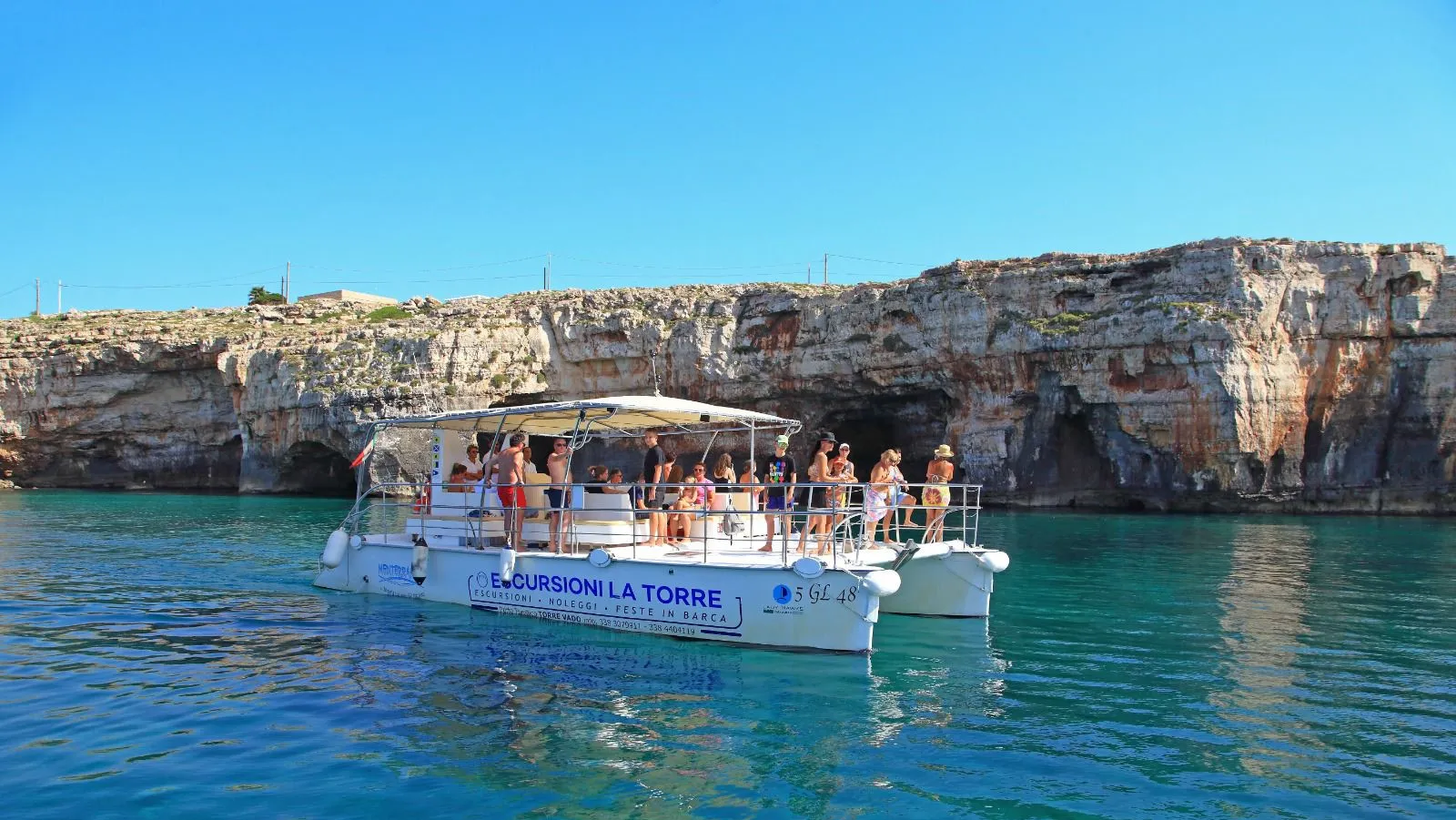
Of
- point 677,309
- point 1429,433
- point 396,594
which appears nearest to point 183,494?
point 677,309

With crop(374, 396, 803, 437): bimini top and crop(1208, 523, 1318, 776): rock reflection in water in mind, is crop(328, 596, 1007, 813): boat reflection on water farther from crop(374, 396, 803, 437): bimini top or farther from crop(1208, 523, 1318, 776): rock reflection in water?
crop(374, 396, 803, 437): bimini top

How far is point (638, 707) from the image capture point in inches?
381

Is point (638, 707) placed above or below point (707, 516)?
below

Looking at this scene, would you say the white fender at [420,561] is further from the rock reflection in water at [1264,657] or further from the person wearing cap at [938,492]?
the rock reflection in water at [1264,657]

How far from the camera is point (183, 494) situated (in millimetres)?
51188

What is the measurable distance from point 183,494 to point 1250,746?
53.3 meters

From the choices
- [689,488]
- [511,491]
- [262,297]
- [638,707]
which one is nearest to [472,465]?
[511,491]

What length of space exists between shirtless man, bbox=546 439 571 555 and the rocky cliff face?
31345 mm

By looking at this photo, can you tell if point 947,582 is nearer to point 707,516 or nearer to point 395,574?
point 707,516

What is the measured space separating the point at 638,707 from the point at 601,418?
239 inches

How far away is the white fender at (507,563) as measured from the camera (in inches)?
547

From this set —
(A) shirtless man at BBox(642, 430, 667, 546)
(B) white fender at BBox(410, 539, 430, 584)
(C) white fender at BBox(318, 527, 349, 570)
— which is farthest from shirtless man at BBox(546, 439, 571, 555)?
(C) white fender at BBox(318, 527, 349, 570)

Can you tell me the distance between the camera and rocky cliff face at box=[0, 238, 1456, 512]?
1524 inches

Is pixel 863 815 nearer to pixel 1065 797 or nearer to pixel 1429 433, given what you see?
pixel 1065 797
